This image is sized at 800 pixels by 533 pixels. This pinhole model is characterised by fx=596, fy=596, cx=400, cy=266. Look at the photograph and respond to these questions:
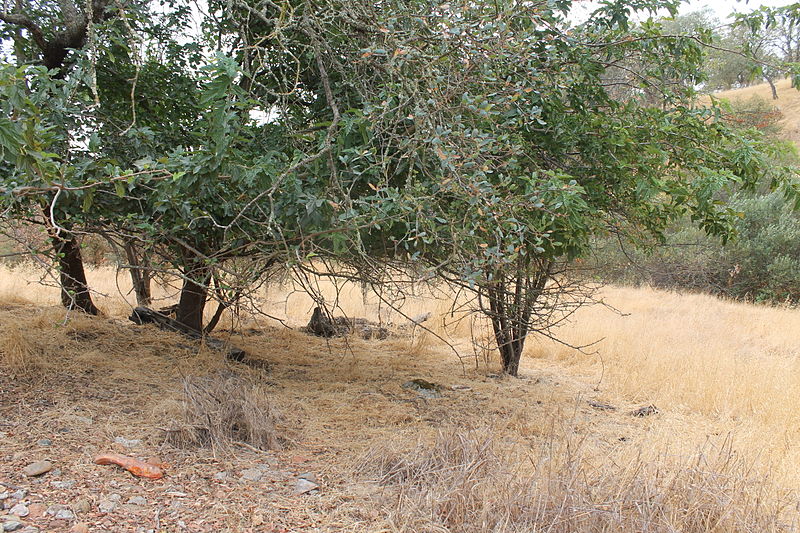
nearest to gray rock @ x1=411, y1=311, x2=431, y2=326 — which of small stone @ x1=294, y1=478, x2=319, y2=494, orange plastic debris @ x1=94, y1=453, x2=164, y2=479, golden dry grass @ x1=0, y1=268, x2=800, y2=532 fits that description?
golden dry grass @ x1=0, y1=268, x2=800, y2=532

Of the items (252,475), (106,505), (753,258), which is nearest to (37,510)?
(106,505)

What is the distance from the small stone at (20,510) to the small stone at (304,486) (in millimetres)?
1249

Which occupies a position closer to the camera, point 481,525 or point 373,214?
point 481,525

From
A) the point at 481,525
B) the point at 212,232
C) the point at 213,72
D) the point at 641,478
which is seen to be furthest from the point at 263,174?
the point at 641,478

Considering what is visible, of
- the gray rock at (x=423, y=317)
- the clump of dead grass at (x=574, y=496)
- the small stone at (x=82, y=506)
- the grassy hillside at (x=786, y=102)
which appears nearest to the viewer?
the clump of dead grass at (x=574, y=496)

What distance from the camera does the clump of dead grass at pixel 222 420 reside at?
368 cm

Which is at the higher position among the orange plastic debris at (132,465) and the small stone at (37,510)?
the orange plastic debris at (132,465)

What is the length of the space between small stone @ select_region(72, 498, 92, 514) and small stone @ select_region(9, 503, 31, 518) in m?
0.19

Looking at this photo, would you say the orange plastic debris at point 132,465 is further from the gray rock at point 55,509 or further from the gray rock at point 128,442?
the gray rock at point 55,509

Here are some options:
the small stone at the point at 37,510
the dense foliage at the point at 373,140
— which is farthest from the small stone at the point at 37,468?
the dense foliage at the point at 373,140

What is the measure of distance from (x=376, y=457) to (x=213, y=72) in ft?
7.65

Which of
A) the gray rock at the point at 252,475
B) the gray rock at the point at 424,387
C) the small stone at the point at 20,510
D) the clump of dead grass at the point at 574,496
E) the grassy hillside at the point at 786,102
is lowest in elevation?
the gray rock at the point at 424,387

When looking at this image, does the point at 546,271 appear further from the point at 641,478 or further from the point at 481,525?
the point at 481,525

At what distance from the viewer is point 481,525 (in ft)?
8.77
